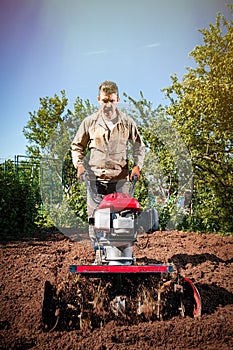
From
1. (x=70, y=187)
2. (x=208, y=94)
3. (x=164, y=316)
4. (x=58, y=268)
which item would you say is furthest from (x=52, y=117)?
(x=164, y=316)

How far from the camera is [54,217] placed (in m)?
4.63

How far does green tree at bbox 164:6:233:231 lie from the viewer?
4.29 m

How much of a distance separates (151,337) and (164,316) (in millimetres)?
253

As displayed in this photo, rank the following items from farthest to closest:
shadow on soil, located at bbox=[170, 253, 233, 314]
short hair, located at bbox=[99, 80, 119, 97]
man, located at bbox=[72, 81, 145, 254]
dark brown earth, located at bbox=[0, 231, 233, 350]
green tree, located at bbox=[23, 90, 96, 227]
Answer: green tree, located at bbox=[23, 90, 96, 227] → shadow on soil, located at bbox=[170, 253, 233, 314] → man, located at bbox=[72, 81, 145, 254] → short hair, located at bbox=[99, 80, 119, 97] → dark brown earth, located at bbox=[0, 231, 233, 350]

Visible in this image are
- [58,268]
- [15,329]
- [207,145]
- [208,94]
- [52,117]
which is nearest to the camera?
[15,329]

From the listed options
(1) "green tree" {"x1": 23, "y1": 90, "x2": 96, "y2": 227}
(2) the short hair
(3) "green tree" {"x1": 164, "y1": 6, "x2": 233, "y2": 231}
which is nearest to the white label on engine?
(2) the short hair

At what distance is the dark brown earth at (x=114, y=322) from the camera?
1875mm

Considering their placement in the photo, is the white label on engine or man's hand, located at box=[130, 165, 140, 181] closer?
the white label on engine

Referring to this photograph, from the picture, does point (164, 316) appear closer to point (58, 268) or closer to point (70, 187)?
point (58, 268)

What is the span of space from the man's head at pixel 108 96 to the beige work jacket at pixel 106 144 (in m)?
0.08

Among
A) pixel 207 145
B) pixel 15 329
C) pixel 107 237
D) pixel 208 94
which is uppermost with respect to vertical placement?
pixel 208 94

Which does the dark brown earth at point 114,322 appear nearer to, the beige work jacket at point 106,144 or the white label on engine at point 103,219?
the white label on engine at point 103,219

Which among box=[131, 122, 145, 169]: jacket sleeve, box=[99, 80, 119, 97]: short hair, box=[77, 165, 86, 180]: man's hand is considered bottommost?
box=[77, 165, 86, 180]: man's hand

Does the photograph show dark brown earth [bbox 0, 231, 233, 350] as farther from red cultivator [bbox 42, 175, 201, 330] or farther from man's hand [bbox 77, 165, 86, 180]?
man's hand [bbox 77, 165, 86, 180]
